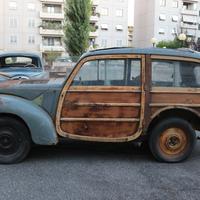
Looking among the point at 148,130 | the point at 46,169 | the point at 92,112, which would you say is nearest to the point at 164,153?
the point at 148,130

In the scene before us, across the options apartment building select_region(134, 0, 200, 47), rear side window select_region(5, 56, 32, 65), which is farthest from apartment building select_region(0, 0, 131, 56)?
rear side window select_region(5, 56, 32, 65)

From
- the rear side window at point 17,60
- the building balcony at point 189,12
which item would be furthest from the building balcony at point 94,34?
the rear side window at point 17,60

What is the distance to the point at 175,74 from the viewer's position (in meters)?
5.82

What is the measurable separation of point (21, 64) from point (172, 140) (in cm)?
802

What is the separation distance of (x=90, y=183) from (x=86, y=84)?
60.2 inches

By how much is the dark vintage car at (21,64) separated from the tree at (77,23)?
70.4 feet

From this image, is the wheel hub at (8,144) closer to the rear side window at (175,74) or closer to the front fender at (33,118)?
the front fender at (33,118)

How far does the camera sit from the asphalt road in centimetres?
461

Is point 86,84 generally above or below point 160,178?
above

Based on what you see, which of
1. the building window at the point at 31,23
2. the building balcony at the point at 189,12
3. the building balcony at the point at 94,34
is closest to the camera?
the building balcony at the point at 94,34

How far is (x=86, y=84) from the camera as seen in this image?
5723mm

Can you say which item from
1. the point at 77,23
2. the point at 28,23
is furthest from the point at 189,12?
the point at 77,23

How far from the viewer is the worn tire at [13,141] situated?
5.66m

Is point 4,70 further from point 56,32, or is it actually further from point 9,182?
point 56,32
